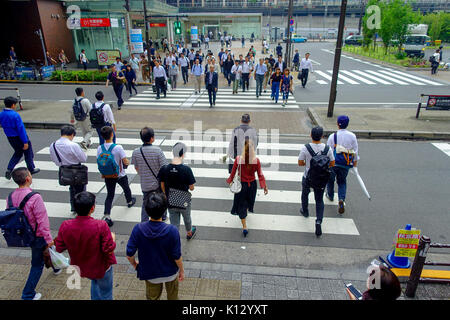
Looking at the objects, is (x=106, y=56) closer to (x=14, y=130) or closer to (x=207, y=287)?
(x=14, y=130)

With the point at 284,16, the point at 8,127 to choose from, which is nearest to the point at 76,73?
the point at 8,127

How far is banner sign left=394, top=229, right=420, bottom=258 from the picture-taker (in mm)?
4562

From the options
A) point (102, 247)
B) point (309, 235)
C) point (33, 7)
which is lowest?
point (309, 235)

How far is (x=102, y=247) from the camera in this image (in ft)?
11.0

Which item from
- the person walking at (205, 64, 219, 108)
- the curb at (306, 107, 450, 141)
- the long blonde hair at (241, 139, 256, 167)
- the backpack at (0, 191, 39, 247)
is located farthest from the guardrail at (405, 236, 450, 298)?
the person walking at (205, 64, 219, 108)

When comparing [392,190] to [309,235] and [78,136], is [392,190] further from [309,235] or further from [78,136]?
[78,136]

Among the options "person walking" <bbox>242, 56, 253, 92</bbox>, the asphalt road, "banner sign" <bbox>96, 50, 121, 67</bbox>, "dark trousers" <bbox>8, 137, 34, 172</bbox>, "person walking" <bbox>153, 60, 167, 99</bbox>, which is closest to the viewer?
the asphalt road

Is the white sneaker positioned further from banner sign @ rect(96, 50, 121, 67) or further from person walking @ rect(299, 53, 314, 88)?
banner sign @ rect(96, 50, 121, 67)

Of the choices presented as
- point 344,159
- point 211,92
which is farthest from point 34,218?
point 211,92

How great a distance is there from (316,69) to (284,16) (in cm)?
5988

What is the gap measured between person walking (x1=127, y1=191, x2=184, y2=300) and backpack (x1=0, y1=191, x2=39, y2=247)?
1.43 metres

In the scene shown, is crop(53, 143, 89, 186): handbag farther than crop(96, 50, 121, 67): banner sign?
No

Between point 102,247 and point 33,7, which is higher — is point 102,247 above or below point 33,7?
below

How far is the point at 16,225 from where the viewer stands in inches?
147
